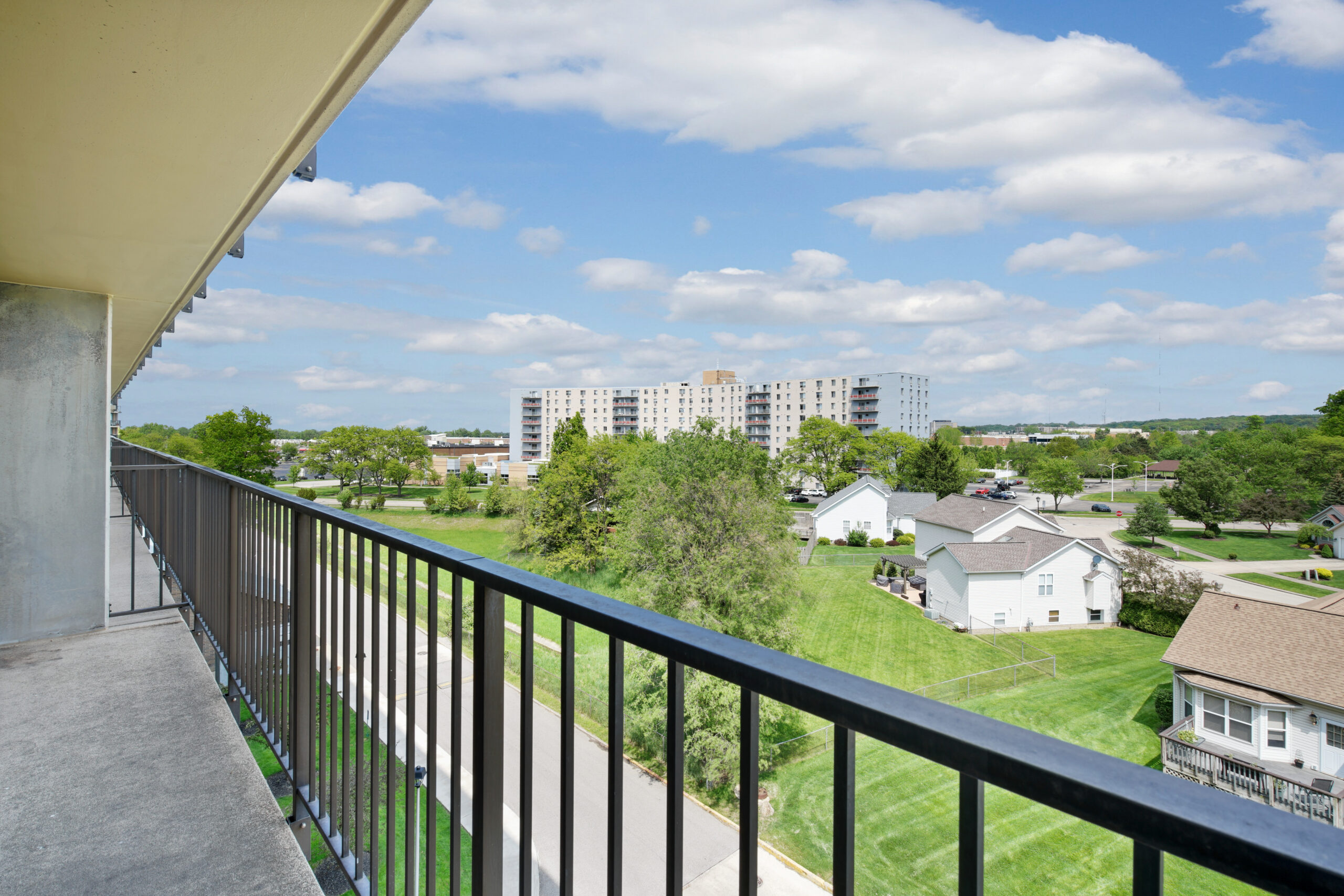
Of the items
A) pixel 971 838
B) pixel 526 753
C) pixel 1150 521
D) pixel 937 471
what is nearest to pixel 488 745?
pixel 526 753

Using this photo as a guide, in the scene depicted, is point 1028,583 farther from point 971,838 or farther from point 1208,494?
point 971,838

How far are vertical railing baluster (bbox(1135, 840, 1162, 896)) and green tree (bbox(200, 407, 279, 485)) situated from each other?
109 feet

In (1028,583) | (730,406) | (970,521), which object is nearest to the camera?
(1028,583)

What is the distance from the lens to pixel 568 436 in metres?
37.9

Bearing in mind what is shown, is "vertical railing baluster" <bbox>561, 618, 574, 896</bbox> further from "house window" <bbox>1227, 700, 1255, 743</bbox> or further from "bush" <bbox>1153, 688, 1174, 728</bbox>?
"bush" <bbox>1153, 688, 1174, 728</bbox>

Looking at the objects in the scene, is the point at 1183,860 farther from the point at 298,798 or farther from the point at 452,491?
the point at 452,491

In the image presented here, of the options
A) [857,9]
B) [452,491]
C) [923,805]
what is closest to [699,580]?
[923,805]

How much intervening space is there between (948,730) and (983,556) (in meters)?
25.4

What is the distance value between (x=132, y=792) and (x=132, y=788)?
0.02 m

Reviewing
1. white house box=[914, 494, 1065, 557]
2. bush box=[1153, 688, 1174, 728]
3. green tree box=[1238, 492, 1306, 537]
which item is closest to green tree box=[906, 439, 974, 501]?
white house box=[914, 494, 1065, 557]

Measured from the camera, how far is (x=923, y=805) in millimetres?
2209

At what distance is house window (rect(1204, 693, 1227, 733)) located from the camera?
15023 millimetres

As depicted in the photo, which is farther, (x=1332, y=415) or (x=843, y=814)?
(x=1332, y=415)

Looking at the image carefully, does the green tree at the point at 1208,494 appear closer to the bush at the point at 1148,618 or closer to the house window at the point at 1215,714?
the bush at the point at 1148,618
